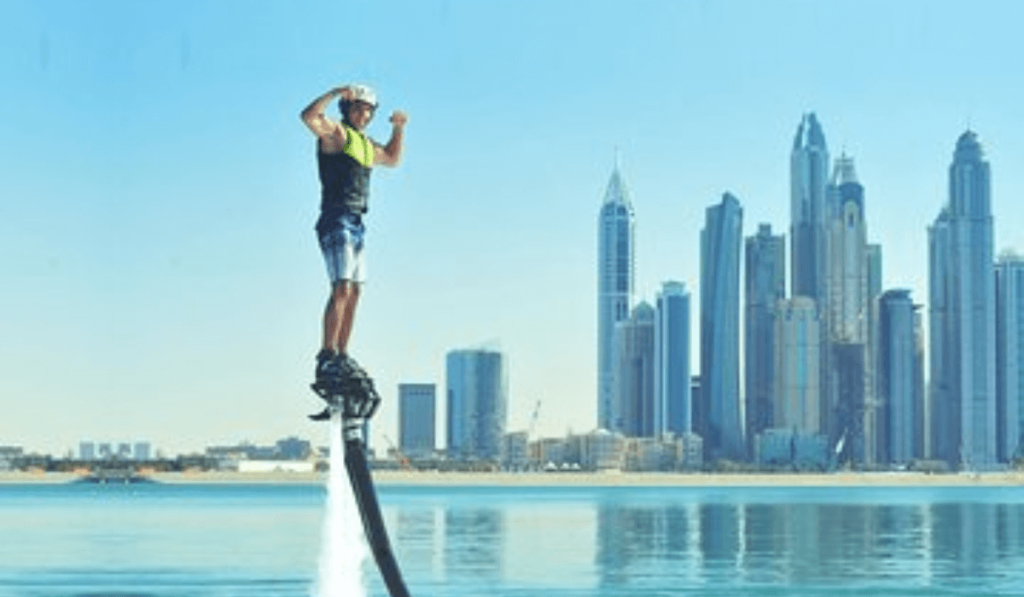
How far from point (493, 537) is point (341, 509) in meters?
98.4

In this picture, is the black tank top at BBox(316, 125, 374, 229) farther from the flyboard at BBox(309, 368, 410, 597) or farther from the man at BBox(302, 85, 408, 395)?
the flyboard at BBox(309, 368, 410, 597)

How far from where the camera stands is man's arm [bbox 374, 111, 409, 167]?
15539 mm

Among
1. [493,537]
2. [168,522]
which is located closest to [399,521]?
[168,522]

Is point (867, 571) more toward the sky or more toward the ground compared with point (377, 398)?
more toward the ground

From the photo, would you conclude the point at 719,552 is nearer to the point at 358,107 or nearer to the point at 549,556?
the point at 549,556

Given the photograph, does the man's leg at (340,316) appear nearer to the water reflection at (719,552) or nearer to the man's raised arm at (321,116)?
the man's raised arm at (321,116)

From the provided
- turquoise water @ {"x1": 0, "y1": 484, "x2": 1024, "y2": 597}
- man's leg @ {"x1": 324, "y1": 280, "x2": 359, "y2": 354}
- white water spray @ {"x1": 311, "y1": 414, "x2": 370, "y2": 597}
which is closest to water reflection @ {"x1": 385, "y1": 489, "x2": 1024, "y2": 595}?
turquoise water @ {"x1": 0, "y1": 484, "x2": 1024, "y2": 597}

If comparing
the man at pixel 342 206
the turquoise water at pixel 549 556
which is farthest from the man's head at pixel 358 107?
the turquoise water at pixel 549 556

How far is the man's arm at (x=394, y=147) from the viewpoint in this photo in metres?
15.5

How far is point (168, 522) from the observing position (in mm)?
147500

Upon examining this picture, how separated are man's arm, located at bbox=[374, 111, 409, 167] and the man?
0.18ft

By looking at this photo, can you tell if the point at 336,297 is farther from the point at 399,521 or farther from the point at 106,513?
the point at 106,513

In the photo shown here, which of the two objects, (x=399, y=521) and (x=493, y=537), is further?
(x=399, y=521)

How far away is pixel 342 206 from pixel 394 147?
72 centimetres
